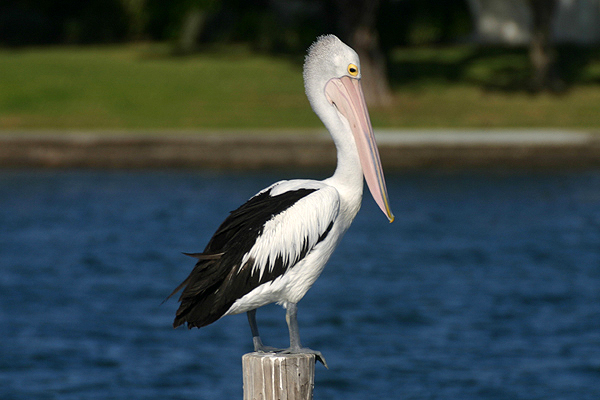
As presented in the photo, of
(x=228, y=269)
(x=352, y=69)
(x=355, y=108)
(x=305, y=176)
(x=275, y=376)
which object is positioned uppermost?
(x=305, y=176)

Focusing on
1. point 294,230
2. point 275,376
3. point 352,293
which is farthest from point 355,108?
point 352,293

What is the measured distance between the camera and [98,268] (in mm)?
11703

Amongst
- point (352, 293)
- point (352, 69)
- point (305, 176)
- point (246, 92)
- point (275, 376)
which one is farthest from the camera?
point (246, 92)

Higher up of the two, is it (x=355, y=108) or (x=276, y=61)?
(x=276, y=61)

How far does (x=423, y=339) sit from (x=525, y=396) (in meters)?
1.44

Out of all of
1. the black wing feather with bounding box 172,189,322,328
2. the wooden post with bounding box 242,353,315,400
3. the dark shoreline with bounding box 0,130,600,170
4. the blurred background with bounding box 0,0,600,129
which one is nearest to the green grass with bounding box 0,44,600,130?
the blurred background with bounding box 0,0,600,129

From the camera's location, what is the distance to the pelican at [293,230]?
4262 millimetres

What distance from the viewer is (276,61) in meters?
27.7

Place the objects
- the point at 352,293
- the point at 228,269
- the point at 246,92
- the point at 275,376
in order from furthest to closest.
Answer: the point at 246,92
the point at 352,293
the point at 228,269
the point at 275,376

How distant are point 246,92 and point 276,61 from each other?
3.91 meters

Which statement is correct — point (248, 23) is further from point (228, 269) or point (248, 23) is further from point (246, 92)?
point (228, 269)

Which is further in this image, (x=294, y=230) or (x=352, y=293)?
(x=352, y=293)

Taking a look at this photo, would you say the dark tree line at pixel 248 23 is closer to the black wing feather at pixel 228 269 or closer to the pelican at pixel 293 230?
the pelican at pixel 293 230

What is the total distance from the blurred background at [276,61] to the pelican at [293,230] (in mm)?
15980
